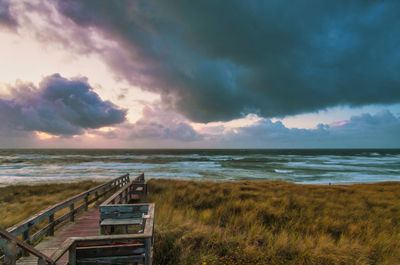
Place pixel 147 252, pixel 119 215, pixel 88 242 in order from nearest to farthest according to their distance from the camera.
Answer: pixel 88 242 → pixel 147 252 → pixel 119 215

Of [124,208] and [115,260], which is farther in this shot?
[124,208]

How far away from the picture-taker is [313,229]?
755 centimetres

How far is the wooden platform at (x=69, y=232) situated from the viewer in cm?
469

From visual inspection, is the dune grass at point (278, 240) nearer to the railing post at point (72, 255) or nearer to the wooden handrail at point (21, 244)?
the railing post at point (72, 255)

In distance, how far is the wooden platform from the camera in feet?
15.4

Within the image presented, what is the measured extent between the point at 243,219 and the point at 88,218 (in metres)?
6.61

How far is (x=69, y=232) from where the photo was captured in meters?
6.57

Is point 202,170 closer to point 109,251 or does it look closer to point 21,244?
point 109,251

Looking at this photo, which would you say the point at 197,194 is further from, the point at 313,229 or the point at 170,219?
the point at 313,229

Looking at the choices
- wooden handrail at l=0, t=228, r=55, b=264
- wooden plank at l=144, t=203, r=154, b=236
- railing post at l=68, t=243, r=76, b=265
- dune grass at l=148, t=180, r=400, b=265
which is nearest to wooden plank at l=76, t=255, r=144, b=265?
railing post at l=68, t=243, r=76, b=265

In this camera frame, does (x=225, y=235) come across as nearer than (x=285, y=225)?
Yes

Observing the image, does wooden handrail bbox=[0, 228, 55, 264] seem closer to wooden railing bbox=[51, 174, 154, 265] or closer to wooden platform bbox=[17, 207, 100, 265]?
wooden railing bbox=[51, 174, 154, 265]

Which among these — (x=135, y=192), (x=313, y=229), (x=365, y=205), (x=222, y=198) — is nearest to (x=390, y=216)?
(x=365, y=205)

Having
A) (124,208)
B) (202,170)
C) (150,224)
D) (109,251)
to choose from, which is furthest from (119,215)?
(202,170)
